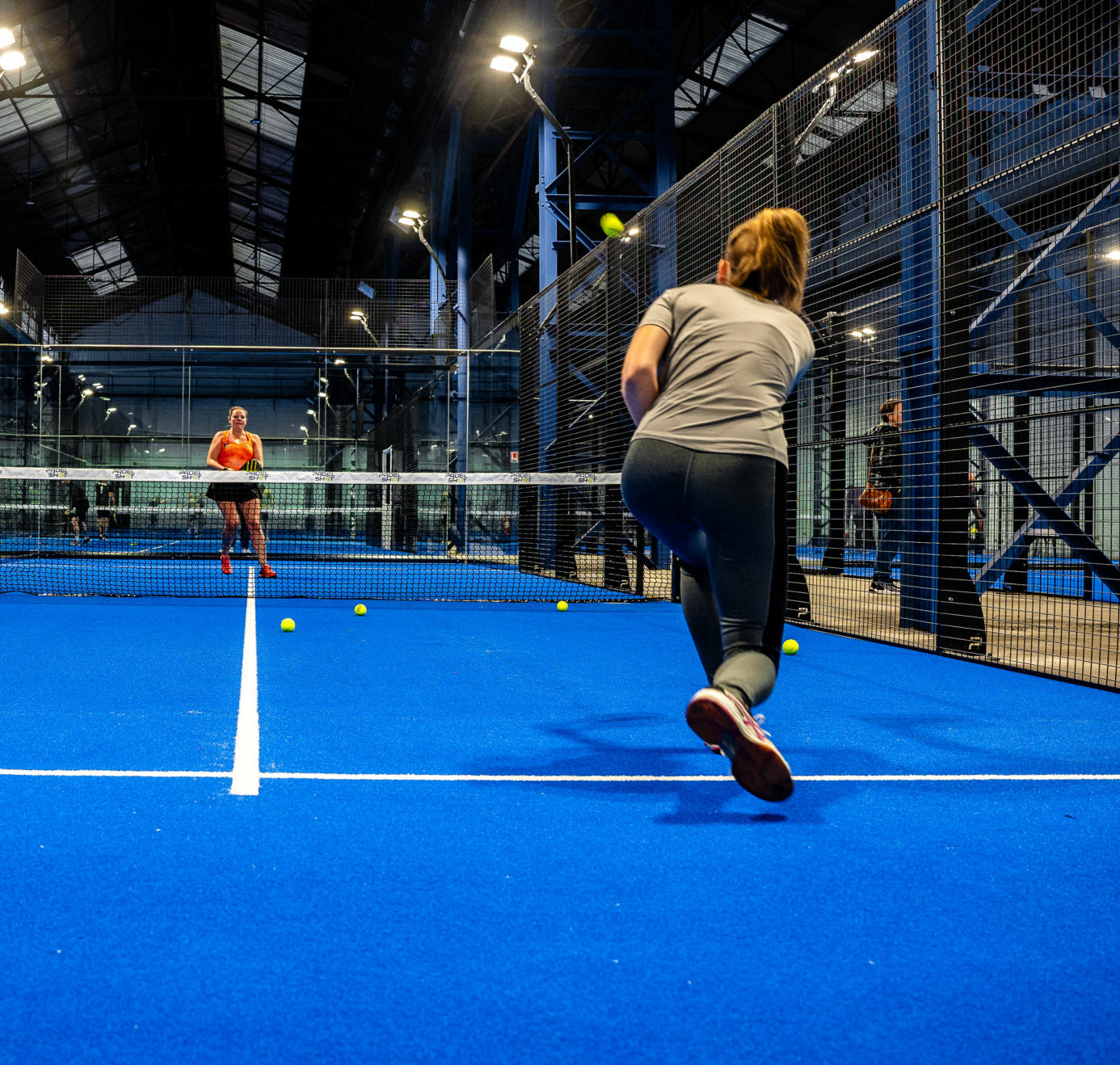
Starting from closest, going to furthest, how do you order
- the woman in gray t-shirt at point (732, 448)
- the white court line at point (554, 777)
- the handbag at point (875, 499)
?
1. the woman in gray t-shirt at point (732, 448)
2. the white court line at point (554, 777)
3. the handbag at point (875, 499)

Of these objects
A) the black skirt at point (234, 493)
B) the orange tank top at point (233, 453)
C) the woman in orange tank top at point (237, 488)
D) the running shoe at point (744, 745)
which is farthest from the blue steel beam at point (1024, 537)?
the orange tank top at point (233, 453)

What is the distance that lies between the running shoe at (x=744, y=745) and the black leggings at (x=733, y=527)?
3.8 inches

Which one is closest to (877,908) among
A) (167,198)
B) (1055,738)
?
(1055,738)

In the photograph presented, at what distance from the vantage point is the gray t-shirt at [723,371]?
2.80m

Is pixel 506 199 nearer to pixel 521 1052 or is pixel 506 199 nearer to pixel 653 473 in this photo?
pixel 653 473

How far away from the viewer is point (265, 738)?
370 cm

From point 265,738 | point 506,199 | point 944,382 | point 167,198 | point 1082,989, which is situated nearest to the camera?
point 1082,989

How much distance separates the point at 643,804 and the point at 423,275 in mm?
26936

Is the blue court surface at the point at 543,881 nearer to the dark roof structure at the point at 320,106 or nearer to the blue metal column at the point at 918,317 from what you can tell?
the blue metal column at the point at 918,317

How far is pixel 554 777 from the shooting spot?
3.25m

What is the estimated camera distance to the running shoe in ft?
8.43

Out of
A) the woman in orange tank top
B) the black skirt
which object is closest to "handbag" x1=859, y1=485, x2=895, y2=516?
the woman in orange tank top

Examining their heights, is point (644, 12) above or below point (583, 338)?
above

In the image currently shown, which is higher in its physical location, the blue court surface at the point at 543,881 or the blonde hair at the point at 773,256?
the blonde hair at the point at 773,256
